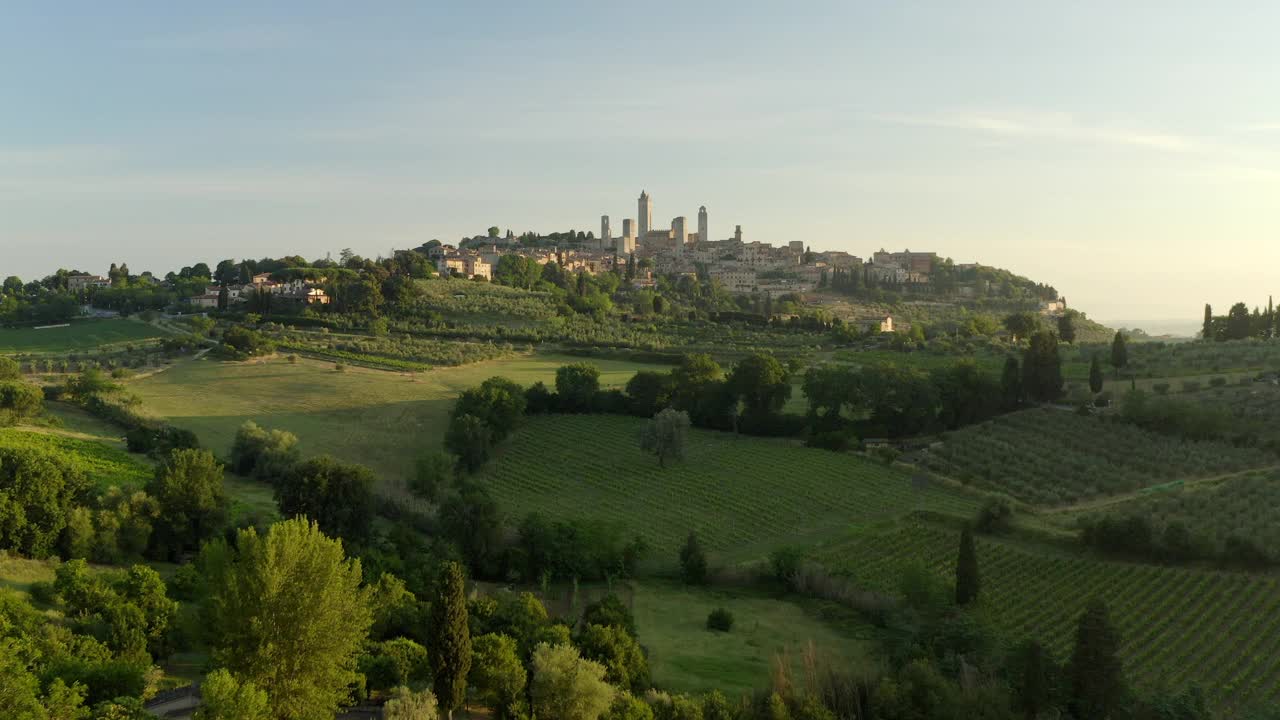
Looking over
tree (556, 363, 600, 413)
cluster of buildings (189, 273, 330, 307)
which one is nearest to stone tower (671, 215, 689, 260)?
cluster of buildings (189, 273, 330, 307)

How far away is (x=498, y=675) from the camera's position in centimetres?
1750

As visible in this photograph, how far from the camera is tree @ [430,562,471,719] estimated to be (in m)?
17.2

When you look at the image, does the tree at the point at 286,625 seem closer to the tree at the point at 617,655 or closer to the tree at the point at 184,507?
the tree at the point at 617,655

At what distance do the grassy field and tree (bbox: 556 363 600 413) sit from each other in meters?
5.13

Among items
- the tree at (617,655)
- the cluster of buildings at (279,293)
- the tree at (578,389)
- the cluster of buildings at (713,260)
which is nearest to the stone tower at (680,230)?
the cluster of buildings at (713,260)

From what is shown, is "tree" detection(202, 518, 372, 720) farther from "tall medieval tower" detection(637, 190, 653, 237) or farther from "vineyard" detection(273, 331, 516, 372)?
"tall medieval tower" detection(637, 190, 653, 237)

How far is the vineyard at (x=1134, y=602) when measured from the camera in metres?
19.5

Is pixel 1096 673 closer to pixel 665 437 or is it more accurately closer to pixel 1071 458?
pixel 1071 458

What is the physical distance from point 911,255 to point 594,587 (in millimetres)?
122317

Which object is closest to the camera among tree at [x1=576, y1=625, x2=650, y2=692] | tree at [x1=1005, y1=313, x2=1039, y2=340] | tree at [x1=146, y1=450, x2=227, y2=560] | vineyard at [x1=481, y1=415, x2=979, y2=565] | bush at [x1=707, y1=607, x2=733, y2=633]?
tree at [x1=576, y1=625, x2=650, y2=692]

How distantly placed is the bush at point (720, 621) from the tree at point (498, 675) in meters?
5.85

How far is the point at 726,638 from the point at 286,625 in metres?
10.2

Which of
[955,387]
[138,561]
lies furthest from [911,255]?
[138,561]

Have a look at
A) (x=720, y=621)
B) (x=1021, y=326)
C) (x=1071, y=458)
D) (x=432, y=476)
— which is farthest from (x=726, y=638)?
(x=1021, y=326)
